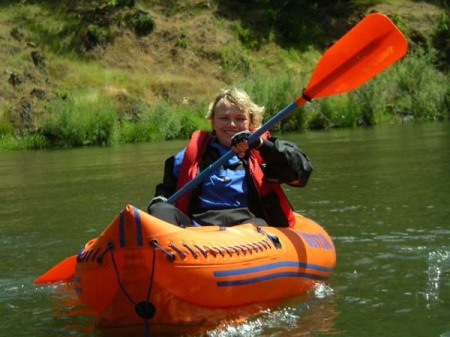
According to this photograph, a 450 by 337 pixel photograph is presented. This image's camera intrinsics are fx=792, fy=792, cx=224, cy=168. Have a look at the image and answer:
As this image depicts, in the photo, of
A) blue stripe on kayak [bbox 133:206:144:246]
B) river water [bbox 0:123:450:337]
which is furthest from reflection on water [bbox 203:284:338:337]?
blue stripe on kayak [bbox 133:206:144:246]

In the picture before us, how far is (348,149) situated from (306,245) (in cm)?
980

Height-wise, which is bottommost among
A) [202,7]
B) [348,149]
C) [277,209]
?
[348,149]

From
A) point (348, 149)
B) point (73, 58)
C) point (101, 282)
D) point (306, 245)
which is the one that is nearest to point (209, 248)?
point (101, 282)

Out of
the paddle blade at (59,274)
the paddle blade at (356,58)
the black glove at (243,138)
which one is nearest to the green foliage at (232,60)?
the paddle blade at (356,58)

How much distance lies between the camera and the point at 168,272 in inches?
124

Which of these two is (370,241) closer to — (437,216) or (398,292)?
(437,216)

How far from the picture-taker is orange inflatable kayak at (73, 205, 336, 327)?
313 centimetres

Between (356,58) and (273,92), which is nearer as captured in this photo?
(356,58)

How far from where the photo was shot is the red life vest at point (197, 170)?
4.07 meters

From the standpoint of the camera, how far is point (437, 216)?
609cm

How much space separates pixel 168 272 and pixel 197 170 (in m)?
1.08

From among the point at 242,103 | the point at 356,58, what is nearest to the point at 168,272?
the point at 242,103

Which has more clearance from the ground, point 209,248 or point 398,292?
point 209,248

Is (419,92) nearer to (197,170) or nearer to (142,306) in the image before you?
(197,170)
